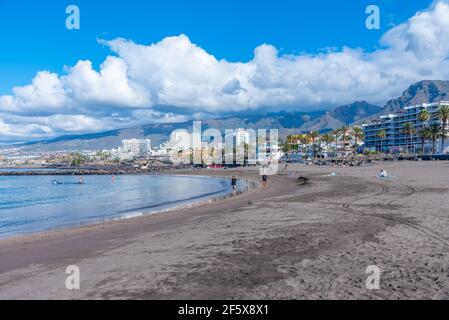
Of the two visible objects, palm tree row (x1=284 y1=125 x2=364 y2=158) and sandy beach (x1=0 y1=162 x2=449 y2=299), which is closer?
sandy beach (x1=0 y1=162 x2=449 y2=299)

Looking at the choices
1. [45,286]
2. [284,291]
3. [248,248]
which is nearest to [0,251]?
[45,286]

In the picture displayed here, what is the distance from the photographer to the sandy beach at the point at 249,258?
7602 millimetres

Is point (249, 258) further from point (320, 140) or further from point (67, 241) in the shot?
point (320, 140)

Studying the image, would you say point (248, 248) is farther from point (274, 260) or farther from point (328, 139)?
point (328, 139)

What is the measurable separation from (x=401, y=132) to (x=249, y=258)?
151 metres

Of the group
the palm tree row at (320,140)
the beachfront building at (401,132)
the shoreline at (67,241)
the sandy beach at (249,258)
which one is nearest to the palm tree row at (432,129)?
the beachfront building at (401,132)

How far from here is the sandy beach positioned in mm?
7602

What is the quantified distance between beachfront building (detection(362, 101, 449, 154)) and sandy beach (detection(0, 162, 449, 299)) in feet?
434

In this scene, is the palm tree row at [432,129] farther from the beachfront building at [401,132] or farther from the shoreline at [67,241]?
the shoreline at [67,241]

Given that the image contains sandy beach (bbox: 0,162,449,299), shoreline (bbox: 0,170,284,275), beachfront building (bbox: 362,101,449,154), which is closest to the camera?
sandy beach (bbox: 0,162,449,299)

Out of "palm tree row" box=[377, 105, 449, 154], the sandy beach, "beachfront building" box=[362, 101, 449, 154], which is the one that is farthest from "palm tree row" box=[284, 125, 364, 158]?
the sandy beach

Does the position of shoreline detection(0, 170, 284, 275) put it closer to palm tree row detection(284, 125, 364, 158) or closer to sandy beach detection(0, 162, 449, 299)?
A: sandy beach detection(0, 162, 449, 299)

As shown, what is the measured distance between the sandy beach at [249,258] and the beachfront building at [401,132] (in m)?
132
